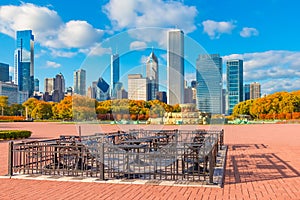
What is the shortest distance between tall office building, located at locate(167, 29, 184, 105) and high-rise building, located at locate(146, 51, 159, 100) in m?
0.64

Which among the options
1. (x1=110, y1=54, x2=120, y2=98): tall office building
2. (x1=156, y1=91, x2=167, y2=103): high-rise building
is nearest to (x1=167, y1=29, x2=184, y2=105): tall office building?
(x1=156, y1=91, x2=167, y2=103): high-rise building

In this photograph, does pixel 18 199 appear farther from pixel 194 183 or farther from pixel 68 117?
pixel 68 117

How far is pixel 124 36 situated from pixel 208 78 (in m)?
4.71

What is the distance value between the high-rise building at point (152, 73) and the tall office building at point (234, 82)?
128965mm

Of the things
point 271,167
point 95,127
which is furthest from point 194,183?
point 95,127

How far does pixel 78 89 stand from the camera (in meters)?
14.9

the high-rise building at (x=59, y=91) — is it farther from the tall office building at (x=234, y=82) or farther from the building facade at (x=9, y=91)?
the tall office building at (x=234, y=82)

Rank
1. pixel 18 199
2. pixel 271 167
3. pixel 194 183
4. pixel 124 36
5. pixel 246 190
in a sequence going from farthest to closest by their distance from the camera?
pixel 124 36
pixel 271 167
pixel 194 183
pixel 246 190
pixel 18 199

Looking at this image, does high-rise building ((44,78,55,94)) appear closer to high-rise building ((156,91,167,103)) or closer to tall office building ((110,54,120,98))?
high-rise building ((156,91,167,103))

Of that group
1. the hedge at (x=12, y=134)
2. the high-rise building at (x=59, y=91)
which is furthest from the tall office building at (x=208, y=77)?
the high-rise building at (x=59, y=91)

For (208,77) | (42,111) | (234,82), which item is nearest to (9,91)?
(42,111)

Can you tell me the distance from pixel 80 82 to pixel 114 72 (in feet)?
5.13

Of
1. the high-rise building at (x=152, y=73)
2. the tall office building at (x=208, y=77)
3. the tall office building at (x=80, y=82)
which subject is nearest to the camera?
the tall office building at (x=80, y=82)

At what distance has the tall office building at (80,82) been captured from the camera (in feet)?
43.3
